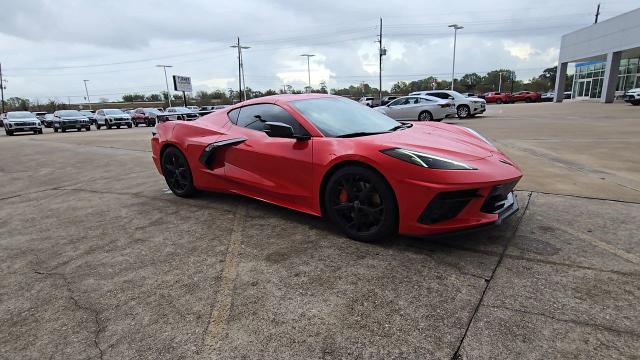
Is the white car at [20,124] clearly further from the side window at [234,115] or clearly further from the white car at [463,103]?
the side window at [234,115]

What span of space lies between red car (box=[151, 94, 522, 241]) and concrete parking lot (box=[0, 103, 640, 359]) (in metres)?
0.29

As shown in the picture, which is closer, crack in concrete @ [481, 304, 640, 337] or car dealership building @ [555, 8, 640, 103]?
crack in concrete @ [481, 304, 640, 337]

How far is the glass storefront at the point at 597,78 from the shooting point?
1358 inches

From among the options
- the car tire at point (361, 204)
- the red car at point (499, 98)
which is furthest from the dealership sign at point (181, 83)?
the car tire at point (361, 204)

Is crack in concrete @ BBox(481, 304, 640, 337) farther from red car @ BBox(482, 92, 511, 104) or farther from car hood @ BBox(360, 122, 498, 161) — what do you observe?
red car @ BBox(482, 92, 511, 104)

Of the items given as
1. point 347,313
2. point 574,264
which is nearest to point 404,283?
Answer: point 347,313

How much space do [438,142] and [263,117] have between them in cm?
186

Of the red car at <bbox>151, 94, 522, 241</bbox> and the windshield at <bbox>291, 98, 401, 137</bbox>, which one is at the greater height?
the windshield at <bbox>291, 98, 401, 137</bbox>

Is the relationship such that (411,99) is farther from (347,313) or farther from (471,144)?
(347,313)

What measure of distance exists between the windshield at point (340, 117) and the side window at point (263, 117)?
142mm

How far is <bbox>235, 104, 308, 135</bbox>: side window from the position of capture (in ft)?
12.5

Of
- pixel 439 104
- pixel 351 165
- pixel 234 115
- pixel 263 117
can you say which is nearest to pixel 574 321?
pixel 351 165

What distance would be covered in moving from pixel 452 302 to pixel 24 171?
9.40 metres

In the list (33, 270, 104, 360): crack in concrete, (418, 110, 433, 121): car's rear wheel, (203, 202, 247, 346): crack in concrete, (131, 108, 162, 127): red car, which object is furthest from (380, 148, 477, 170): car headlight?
(131, 108, 162, 127): red car
